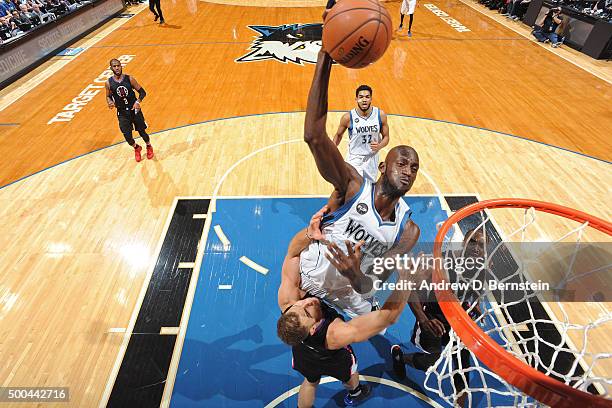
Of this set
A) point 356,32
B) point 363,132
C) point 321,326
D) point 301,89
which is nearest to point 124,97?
point 363,132

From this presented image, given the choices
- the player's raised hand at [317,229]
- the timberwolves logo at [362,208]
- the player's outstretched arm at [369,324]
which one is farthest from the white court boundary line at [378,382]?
the timberwolves logo at [362,208]

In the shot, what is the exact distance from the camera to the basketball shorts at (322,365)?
105 inches


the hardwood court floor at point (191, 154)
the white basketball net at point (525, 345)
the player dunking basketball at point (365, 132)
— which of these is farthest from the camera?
the player dunking basketball at point (365, 132)

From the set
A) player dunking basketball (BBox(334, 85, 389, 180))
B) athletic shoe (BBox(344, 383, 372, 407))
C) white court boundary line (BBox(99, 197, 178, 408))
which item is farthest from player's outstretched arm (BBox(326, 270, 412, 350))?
player dunking basketball (BBox(334, 85, 389, 180))

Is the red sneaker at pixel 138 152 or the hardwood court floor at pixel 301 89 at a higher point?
the red sneaker at pixel 138 152

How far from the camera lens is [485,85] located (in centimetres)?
913

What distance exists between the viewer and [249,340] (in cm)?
372

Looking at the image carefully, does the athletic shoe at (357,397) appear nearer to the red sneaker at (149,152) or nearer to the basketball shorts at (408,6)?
the red sneaker at (149,152)

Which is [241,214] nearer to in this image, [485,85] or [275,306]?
[275,306]

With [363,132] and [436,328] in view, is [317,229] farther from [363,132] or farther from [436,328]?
[363,132]

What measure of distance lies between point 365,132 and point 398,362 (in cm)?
267

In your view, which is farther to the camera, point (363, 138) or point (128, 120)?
point (128, 120)

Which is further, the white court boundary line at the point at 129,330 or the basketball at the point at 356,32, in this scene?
the white court boundary line at the point at 129,330

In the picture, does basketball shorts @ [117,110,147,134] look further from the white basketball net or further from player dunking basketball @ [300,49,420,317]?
the white basketball net
